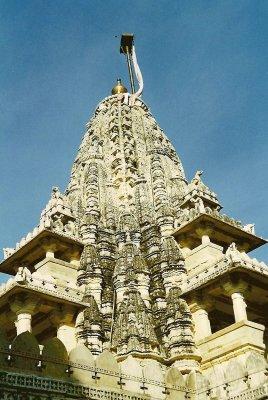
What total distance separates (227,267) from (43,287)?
780 cm

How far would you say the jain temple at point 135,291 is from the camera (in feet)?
51.9

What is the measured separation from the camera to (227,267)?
74.1ft

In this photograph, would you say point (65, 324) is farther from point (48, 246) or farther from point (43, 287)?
point (48, 246)

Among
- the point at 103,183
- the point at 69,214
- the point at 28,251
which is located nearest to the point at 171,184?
the point at 103,183

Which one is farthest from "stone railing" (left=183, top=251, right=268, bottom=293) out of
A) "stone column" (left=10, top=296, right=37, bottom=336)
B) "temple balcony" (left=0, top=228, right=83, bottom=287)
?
"stone column" (left=10, top=296, right=37, bottom=336)

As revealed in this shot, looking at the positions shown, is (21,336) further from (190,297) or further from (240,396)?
(190,297)

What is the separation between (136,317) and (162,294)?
3.36 metres

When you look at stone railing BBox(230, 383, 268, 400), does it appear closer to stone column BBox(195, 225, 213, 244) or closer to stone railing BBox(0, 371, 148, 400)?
stone railing BBox(0, 371, 148, 400)

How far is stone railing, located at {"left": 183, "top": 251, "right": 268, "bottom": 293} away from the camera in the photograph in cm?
2245

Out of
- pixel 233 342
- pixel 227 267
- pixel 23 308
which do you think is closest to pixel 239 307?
pixel 233 342

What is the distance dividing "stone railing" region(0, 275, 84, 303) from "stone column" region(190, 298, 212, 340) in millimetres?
5222

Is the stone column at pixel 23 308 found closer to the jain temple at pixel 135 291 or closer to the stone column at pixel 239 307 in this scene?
the jain temple at pixel 135 291

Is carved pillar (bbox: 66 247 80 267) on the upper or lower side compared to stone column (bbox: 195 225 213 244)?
lower

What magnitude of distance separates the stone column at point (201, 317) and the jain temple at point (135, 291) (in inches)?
1.9
